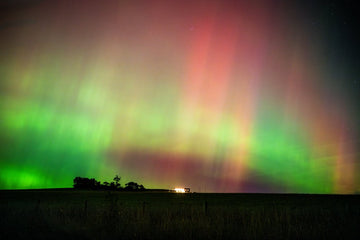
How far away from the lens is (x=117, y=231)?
14.8 m

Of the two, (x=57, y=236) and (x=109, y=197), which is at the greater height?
(x=109, y=197)

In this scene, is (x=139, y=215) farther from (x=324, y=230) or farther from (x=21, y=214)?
(x=324, y=230)

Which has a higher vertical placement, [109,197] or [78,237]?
[109,197]

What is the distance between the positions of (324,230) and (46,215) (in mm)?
14946

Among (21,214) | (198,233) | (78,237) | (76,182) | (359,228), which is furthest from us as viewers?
(76,182)

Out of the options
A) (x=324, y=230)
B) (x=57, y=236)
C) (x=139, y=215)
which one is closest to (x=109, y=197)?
(x=139, y=215)

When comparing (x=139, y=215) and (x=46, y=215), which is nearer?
(x=139, y=215)

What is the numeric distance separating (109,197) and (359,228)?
1181 cm

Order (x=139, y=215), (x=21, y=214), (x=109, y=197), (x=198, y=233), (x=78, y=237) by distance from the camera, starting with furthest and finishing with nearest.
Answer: (x=21, y=214), (x=139, y=215), (x=109, y=197), (x=198, y=233), (x=78, y=237)

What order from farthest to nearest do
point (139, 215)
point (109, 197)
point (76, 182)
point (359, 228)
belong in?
1. point (76, 182)
2. point (139, 215)
3. point (109, 197)
4. point (359, 228)

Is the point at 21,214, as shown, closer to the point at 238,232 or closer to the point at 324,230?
the point at 238,232

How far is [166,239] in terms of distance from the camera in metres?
13.5

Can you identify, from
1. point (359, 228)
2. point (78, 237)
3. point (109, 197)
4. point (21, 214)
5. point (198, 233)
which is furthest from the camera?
point (21, 214)

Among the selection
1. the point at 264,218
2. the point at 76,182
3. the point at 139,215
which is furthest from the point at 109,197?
the point at 76,182
